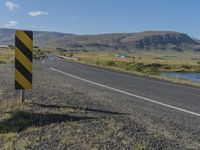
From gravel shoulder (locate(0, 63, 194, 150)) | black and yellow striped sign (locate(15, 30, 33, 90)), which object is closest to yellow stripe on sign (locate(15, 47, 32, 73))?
black and yellow striped sign (locate(15, 30, 33, 90))

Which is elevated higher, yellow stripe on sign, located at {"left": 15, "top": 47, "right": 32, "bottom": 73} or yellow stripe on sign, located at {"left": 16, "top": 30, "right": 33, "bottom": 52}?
yellow stripe on sign, located at {"left": 16, "top": 30, "right": 33, "bottom": 52}

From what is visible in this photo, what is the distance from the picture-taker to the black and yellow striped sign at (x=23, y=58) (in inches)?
324

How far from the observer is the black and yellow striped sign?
8242mm

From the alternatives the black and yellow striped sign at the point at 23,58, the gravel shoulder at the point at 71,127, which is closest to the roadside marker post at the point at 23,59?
the black and yellow striped sign at the point at 23,58

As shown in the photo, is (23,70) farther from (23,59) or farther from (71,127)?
(71,127)

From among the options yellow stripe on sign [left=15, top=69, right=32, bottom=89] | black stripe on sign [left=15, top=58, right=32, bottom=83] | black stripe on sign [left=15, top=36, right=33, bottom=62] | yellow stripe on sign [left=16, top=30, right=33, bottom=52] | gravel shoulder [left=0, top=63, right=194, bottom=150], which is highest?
yellow stripe on sign [left=16, top=30, right=33, bottom=52]

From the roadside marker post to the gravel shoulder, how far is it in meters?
0.43

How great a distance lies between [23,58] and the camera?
8.37 metres

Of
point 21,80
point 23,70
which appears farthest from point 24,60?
point 21,80

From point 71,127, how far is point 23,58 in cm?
281

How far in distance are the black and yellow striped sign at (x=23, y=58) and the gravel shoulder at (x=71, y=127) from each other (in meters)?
0.45

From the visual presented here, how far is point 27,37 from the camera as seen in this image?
8.27 metres

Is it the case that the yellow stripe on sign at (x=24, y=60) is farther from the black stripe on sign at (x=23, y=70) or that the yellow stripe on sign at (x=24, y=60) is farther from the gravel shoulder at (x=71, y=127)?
the gravel shoulder at (x=71, y=127)

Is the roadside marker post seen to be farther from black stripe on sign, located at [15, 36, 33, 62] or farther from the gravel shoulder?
the gravel shoulder
